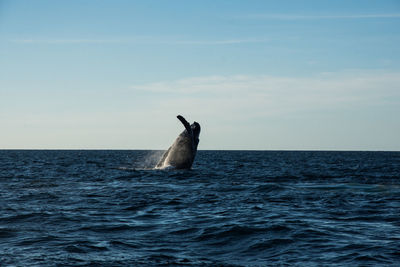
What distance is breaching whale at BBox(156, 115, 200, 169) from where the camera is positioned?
2745 cm

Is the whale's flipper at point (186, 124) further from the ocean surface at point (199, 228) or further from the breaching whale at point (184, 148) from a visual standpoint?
the ocean surface at point (199, 228)

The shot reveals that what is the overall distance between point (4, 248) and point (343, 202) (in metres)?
11.0

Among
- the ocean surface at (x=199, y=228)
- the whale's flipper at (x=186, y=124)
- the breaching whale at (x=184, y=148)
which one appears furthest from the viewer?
the breaching whale at (x=184, y=148)

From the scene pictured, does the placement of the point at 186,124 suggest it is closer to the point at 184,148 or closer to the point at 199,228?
the point at 184,148

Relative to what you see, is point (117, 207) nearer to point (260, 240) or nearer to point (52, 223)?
point (52, 223)

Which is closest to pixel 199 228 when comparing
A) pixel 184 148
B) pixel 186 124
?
pixel 186 124

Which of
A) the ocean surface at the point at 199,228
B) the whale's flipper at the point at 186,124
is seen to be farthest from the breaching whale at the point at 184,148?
the ocean surface at the point at 199,228

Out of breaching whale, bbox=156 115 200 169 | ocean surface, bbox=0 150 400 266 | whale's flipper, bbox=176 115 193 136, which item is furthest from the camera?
breaching whale, bbox=156 115 200 169

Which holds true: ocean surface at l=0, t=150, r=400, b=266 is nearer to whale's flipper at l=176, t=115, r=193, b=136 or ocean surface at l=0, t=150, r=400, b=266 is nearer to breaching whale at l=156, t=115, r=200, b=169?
whale's flipper at l=176, t=115, r=193, b=136

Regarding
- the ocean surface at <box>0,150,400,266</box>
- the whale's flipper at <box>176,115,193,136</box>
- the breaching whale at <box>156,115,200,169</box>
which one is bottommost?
the ocean surface at <box>0,150,400,266</box>

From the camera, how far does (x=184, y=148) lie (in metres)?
28.2

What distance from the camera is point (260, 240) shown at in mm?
10039

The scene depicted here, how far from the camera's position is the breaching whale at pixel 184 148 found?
27.4 m

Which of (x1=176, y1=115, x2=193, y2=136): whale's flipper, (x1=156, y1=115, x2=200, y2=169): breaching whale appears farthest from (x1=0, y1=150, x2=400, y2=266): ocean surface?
(x1=156, y1=115, x2=200, y2=169): breaching whale
